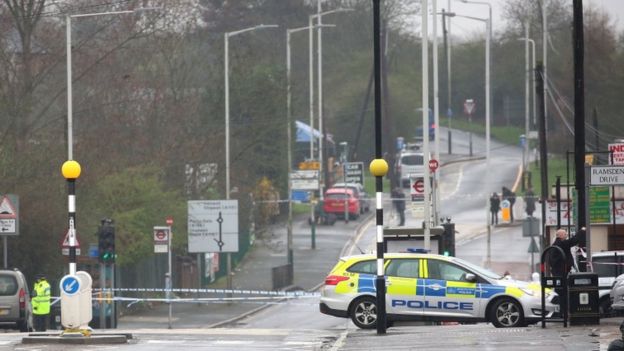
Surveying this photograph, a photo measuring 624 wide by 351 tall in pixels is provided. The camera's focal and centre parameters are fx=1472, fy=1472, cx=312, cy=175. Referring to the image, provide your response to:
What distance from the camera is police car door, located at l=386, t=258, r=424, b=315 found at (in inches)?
1123

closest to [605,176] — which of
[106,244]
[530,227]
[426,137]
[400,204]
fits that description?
[426,137]

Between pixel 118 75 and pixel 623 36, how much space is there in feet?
104

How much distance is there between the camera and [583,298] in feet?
81.8

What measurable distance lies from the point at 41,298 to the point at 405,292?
1105 cm

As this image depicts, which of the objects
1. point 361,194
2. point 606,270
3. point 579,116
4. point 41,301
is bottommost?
point 41,301

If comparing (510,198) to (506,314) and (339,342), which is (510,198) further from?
(339,342)

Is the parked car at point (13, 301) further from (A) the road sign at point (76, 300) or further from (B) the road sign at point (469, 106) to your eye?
(B) the road sign at point (469, 106)

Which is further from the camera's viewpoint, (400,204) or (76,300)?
(400,204)

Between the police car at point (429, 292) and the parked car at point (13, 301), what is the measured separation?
8365 mm

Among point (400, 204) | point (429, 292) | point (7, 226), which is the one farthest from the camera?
point (400, 204)

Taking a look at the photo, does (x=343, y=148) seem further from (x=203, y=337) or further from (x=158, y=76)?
(x=203, y=337)

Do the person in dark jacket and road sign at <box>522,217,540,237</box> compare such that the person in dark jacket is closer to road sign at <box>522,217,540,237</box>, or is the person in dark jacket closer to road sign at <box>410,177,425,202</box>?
road sign at <box>410,177,425,202</box>

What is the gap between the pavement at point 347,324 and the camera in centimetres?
2270

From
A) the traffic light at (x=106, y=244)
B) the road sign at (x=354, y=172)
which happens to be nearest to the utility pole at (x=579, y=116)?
the traffic light at (x=106, y=244)
